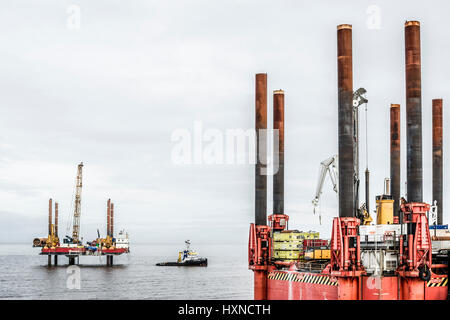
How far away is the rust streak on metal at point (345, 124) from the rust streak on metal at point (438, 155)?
25322 mm

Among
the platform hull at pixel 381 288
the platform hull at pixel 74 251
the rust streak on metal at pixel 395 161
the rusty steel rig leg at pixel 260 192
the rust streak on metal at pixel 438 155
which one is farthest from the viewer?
the platform hull at pixel 74 251

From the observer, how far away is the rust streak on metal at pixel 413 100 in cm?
3984

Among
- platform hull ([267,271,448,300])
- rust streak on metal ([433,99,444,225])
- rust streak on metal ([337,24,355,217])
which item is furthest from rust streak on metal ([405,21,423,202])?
rust streak on metal ([433,99,444,225])

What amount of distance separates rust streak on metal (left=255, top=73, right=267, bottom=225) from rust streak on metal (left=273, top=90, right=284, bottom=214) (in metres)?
4.80

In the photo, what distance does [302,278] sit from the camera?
49.0 m

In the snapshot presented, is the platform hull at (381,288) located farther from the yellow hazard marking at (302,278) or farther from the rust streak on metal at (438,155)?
the rust streak on metal at (438,155)

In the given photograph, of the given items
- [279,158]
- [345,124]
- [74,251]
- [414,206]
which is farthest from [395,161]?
[74,251]

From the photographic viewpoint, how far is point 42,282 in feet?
415

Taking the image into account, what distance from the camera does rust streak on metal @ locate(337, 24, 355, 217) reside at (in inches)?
1592

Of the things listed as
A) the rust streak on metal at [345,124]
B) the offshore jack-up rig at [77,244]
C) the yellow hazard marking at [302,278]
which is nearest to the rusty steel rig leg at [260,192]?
the yellow hazard marking at [302,278]

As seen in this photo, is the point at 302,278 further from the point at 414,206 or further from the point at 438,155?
the point at 438,155

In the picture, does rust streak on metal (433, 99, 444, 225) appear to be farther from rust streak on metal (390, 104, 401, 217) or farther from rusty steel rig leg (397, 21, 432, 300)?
rusty steel rig leg (397, 21, 432, 300)
